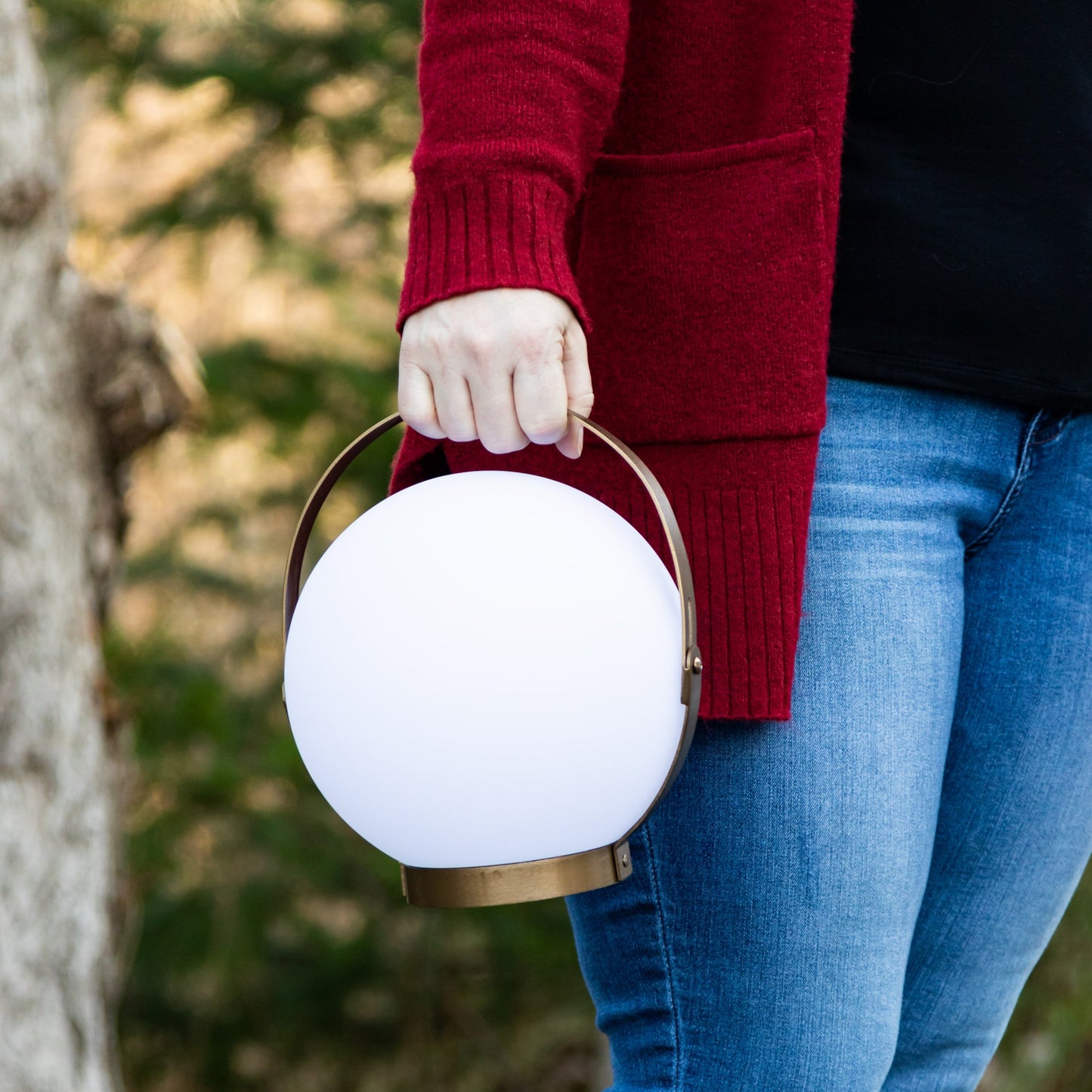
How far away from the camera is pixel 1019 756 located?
1.08m

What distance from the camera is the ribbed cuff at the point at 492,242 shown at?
2.84 ft

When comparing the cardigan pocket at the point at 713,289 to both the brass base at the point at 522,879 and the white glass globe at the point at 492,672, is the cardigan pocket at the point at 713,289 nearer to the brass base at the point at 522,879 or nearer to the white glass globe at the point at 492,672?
the white glass globe at the point at 492,672

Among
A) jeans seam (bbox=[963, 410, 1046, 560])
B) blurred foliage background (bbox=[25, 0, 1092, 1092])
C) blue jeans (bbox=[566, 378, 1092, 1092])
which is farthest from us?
blurred foliage background (bbox=[25, 0, 1092, 1092])

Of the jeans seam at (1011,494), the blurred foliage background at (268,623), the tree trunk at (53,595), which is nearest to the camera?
the jeans seam at (1011,494)

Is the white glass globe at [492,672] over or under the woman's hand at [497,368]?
under

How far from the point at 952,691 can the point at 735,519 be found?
0.79ft

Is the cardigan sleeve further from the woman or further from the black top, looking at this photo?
the black top

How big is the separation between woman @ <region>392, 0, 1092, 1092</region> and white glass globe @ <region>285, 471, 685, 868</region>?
76 millimetres

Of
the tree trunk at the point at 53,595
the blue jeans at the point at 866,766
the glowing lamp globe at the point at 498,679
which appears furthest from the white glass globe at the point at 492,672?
the tree trunk at the point at 53,595

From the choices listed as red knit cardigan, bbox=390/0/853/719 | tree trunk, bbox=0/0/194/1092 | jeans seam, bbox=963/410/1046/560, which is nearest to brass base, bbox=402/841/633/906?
red knit cardigan, bbox=390/0/853/719

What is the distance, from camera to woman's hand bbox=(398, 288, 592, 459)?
858mm

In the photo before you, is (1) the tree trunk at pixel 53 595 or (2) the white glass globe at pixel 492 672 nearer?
(2) the white glass globe at pixel 492 672

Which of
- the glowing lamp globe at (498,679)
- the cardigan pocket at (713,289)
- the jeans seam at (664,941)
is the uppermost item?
the cardigan pocket at (713,289)

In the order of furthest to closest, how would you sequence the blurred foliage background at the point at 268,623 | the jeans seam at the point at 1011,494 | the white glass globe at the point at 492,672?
the blurred foliage background at the point at 268,623 < the jeans seam at the point at 1011,494 < the white glass globe at the point at 492,672
